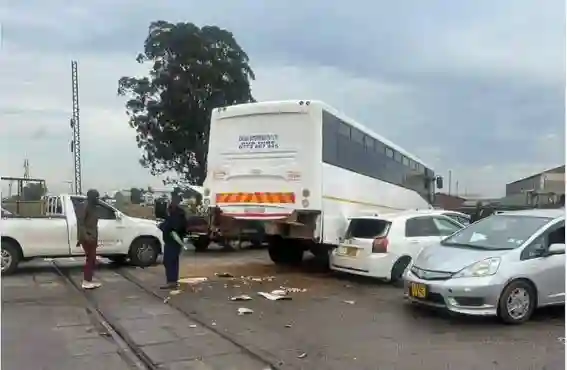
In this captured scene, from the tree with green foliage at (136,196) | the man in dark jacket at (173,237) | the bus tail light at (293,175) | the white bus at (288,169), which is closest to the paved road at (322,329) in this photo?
the man in dark jacket at (173,237)

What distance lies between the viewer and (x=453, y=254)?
853cm

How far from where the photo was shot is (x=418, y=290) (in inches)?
331

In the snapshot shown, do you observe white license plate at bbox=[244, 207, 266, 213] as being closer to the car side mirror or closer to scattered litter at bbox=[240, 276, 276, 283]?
scattered litter at bbox=[240, 276, 276, 283]

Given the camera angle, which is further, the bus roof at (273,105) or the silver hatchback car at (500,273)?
the bus roof at (273,105)

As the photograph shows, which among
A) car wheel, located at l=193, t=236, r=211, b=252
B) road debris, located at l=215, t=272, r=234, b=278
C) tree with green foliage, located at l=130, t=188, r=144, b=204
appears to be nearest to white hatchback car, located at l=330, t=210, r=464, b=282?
road debris, located at l=215, t=272, r=234, b=278

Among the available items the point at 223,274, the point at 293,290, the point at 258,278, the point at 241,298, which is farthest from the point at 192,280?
the point at 241,298

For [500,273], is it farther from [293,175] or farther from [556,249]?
[293,175]

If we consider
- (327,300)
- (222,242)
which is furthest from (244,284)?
(222,242)

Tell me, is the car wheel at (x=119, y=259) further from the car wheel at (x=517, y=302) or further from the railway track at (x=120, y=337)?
the car wheel at (x=517, y=302)

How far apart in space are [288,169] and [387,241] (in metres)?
2.70

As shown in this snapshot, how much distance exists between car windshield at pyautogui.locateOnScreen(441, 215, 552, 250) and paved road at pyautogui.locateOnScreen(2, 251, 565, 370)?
42.7 inches

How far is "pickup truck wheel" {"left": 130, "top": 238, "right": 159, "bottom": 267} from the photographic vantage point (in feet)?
47.8

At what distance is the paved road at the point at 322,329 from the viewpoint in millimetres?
6305

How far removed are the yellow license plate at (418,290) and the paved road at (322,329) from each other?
1.11 ft
